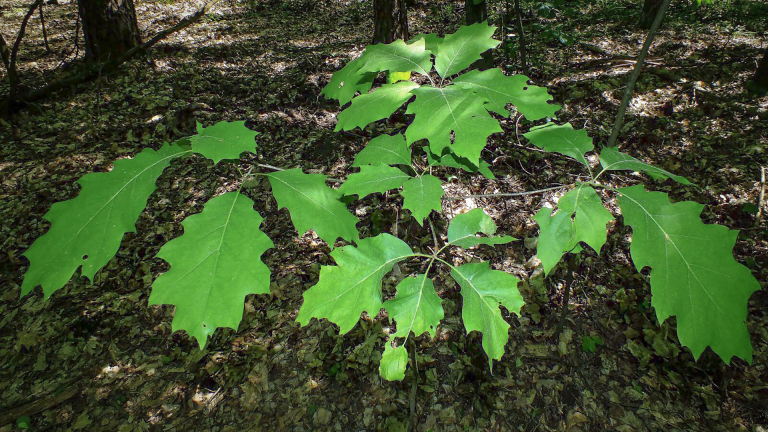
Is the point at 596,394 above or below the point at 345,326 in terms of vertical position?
below

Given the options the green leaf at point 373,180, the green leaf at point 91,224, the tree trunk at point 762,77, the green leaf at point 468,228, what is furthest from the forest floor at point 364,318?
the green leaf at point 91,224

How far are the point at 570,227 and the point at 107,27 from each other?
7209 mm

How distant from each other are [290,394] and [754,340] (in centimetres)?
333

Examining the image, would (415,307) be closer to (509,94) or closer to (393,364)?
(393,364)

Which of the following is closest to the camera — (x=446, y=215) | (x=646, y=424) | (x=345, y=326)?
(x=345, y=326)

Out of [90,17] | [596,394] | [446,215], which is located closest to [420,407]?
[596,394]

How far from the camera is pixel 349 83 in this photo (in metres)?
1.28

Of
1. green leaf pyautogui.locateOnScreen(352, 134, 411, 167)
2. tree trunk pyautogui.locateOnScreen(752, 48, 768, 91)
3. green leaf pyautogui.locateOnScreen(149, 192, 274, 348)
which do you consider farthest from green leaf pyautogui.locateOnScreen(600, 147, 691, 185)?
tree trunk pyautogui.locateOnScreen(752, 48, 768, 91)

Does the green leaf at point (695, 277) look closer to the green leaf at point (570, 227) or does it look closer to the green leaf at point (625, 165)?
the green leaf at point (570, 227)

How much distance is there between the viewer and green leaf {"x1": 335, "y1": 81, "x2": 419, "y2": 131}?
3.50 feet

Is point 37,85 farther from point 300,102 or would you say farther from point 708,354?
→ point 708,354

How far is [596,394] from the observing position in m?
2.50

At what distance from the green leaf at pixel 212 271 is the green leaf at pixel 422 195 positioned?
42cm

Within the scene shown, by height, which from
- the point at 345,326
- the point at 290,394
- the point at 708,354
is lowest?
the point at 290,394
